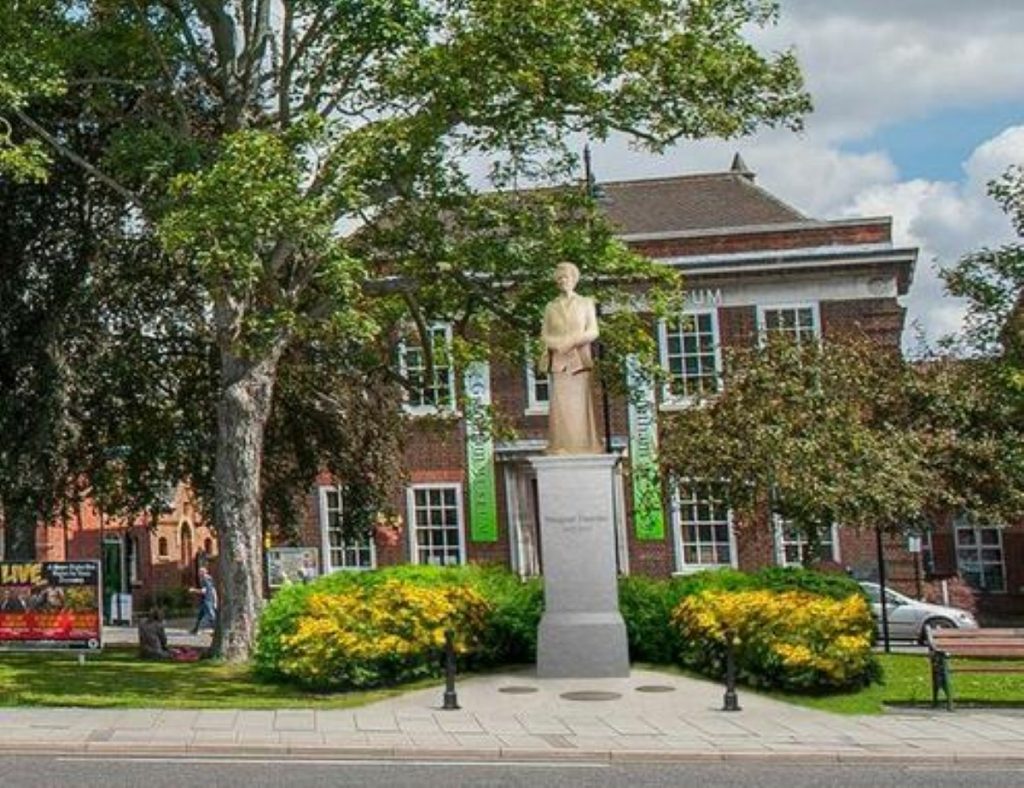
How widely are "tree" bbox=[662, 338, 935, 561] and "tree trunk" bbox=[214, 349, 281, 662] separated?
7.29 metres

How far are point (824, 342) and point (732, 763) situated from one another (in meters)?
13.1

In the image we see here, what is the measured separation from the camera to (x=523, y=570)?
119 ft

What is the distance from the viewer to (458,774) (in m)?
11.3

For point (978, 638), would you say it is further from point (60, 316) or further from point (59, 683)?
point (60, 316)

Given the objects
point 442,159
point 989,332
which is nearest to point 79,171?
point 442,159

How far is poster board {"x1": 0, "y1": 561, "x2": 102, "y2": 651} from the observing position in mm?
20297

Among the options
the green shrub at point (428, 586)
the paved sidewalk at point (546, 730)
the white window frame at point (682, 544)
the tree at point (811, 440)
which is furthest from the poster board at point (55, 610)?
the white window frame at point (682, 544)

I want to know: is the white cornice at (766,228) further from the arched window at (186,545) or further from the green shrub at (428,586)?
the arched window at (186,545)

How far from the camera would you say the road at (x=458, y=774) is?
10.7m

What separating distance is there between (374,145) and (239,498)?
6605mm

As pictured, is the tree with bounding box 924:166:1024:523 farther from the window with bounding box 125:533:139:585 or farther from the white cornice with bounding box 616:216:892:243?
the window with bounding box 125:533:139:585

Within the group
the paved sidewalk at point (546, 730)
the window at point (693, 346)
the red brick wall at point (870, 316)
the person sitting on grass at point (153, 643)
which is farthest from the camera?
the window at point (693, 346)

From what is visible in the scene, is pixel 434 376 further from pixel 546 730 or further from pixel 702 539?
pixel 702 539

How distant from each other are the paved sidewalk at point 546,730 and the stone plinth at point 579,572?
0.73m
